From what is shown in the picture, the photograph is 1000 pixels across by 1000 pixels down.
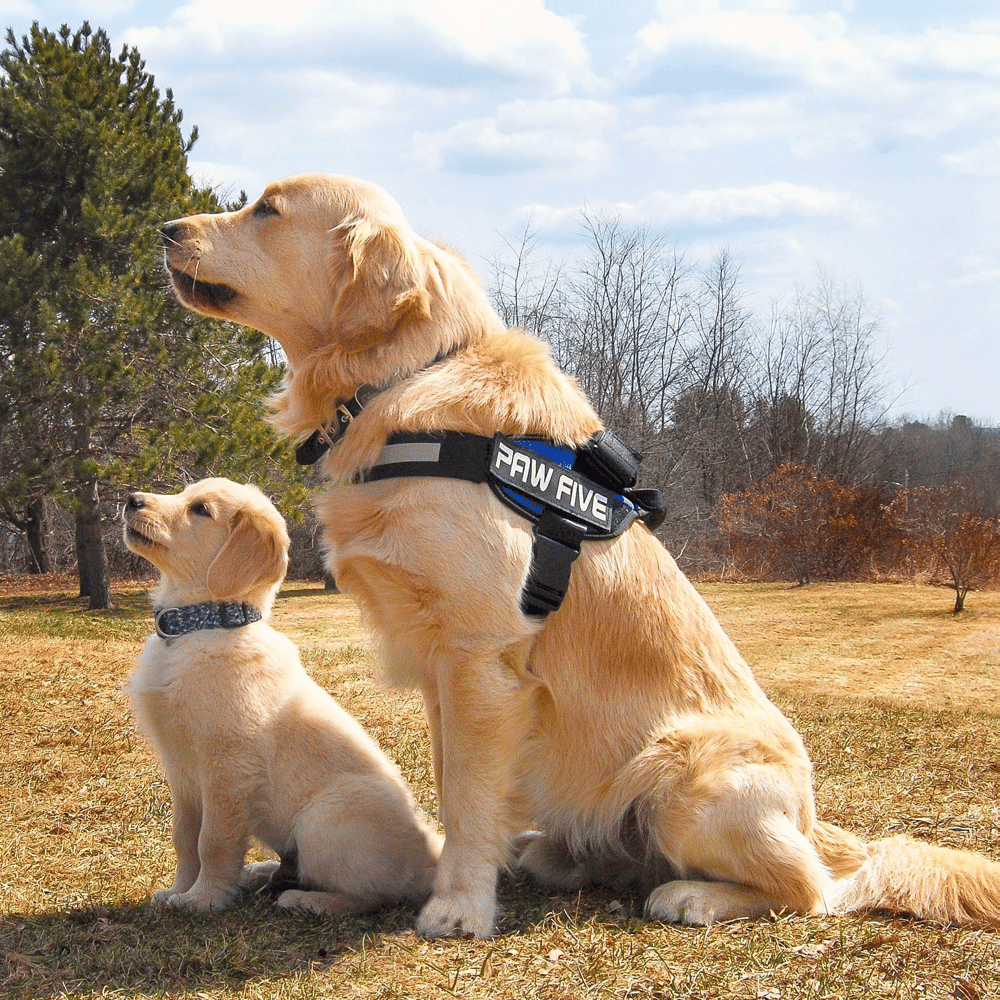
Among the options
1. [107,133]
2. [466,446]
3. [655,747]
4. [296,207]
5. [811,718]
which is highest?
[107,133]

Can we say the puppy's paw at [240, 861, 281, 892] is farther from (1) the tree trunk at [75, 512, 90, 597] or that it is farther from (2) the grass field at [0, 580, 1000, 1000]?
(1) the tree trunk at [75, 512, 90, 597]

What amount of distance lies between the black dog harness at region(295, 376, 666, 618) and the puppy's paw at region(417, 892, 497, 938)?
0.82 meters

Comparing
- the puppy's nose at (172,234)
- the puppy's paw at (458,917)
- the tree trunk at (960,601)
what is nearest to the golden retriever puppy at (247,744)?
the puppy's paw at (458,917)

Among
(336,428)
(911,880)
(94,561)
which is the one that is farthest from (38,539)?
(911,880)

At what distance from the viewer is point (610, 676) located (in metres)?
2.87

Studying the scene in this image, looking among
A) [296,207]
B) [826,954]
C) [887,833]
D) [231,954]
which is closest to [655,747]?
[826,954]

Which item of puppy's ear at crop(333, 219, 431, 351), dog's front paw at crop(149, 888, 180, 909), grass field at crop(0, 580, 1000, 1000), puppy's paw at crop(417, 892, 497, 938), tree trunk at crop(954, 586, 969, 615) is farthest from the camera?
tree trunk at crop(954, 586, 969, 615)

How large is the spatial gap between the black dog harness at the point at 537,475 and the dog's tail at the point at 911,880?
1.17m

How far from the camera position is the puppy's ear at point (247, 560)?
3.25 meters

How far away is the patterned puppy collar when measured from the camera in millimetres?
3260

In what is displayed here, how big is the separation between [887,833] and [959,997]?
1600 mm

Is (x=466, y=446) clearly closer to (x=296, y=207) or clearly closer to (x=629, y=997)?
(x=296, y=207)

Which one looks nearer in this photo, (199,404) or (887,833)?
(887,833)

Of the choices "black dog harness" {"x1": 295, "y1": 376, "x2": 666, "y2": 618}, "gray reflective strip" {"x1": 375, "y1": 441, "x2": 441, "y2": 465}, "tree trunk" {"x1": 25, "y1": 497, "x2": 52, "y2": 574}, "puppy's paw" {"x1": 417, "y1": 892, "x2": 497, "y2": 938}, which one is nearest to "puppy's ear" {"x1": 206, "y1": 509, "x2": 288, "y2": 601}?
"black dog harness" {"x1": 295, "y1": 376, "x2": 666, "y2": 618}
